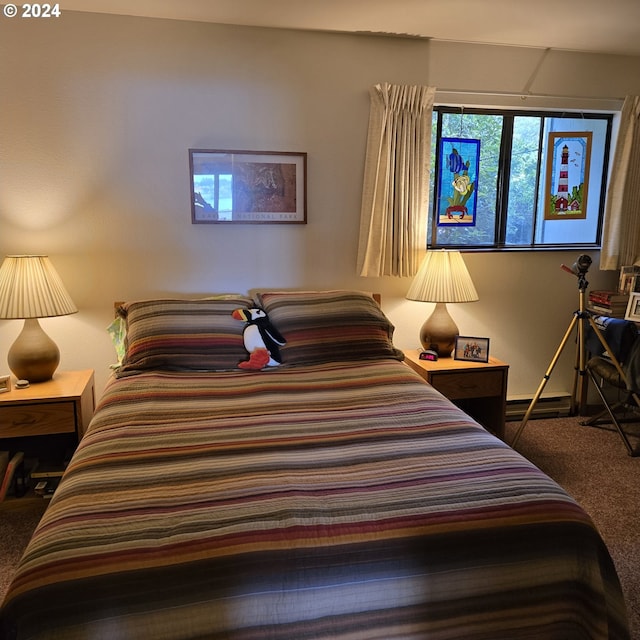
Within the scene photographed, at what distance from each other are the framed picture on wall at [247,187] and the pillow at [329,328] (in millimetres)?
557

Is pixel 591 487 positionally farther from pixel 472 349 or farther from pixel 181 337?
pixel 181 337

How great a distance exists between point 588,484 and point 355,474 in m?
1.77

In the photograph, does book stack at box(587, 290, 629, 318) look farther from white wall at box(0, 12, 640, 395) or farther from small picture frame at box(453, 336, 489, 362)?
white wall at box(0, 12, 640, 395)

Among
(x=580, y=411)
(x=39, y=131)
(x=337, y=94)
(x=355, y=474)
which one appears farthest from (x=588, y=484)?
(x=39, y=131)

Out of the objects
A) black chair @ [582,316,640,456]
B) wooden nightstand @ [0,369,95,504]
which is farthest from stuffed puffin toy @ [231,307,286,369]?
black chair @ [582,316,640,456]

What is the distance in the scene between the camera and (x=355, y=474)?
1.44 m

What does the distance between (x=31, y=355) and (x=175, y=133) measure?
1.39m

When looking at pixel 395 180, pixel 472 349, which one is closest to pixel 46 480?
pixel 472 349

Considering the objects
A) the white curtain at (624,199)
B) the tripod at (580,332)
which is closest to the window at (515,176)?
the white curtain at (624,199)

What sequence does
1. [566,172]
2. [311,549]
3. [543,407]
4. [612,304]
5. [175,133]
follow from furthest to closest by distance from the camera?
[543,407], [566,172], [612,304], [175,133], [311,549]

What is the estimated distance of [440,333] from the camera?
301cm

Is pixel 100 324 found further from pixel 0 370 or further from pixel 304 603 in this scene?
pixel 304 603

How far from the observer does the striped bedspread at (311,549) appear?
1054 mm

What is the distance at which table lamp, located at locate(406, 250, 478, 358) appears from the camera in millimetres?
2953
